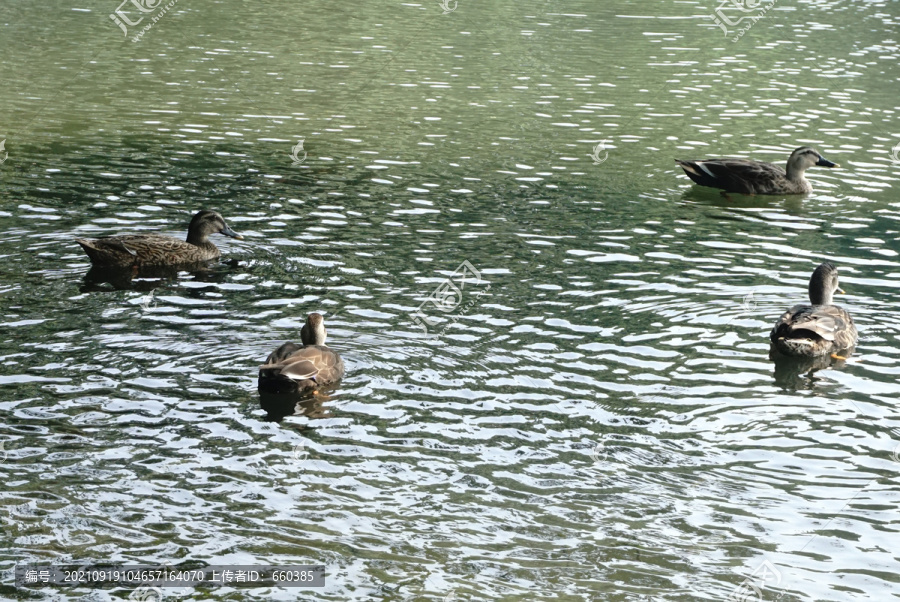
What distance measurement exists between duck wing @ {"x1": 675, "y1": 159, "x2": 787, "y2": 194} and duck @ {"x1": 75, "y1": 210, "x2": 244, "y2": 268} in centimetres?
932

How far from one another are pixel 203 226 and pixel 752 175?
35.3 ft

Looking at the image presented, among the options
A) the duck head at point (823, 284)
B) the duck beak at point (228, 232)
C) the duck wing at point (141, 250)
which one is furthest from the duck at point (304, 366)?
the duck head at point (823, 284)

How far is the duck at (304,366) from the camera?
1212 cm

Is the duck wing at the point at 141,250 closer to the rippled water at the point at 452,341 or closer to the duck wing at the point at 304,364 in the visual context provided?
the rippled water at the point at 452,341

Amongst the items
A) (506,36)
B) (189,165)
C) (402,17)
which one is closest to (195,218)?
(189,165)

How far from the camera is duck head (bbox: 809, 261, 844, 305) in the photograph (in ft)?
48.9

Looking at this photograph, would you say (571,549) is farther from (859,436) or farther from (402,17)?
(402,17)

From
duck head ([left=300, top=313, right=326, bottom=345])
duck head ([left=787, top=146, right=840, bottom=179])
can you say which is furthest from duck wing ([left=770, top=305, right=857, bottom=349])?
duck head ([left=787, top=146, right=840, bottom=179])

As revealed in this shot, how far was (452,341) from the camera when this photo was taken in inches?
556

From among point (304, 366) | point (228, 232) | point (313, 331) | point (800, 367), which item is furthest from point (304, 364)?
point (228, 232)

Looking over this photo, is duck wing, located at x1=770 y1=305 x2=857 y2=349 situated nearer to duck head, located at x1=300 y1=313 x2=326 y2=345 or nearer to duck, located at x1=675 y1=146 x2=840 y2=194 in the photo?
duck head, located at x1=300 y1=313 x2=326 y2=345

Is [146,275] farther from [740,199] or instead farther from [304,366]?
[740,199]

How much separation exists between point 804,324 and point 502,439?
4506 millimetres

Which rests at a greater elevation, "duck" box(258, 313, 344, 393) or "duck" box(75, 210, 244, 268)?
"duck" box(75, 210, 244, 268)
